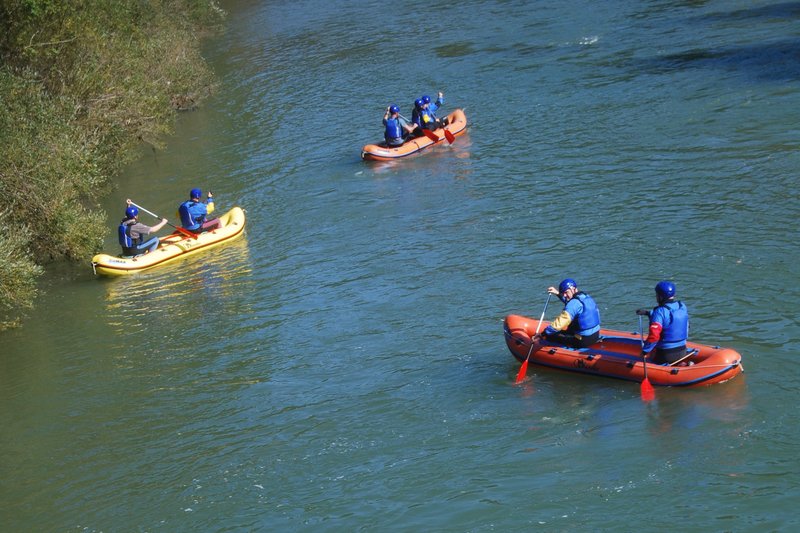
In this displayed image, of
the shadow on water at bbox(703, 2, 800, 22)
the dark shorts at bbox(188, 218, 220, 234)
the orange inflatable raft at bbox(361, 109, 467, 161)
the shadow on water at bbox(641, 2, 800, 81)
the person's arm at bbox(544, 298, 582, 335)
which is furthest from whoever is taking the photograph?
the shadow on water at bbox(703, 2, 800, 22)

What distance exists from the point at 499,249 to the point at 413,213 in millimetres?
3534

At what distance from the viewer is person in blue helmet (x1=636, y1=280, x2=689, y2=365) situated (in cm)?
1294

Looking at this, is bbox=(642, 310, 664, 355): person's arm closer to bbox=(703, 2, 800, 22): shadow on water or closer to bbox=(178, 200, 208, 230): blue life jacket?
bbox=(178, 200, 208, 230): blue life jacket

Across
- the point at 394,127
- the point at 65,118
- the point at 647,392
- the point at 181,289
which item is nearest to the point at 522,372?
the point at 647,392

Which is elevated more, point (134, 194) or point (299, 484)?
point (134, 194)

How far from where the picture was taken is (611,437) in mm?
12406

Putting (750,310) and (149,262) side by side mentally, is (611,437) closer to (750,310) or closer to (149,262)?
(750,310)

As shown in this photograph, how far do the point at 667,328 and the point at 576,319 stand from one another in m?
1.40

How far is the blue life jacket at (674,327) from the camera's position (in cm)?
1295

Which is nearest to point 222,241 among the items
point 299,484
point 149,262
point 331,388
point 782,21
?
point 149,262

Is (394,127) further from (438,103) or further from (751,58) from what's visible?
(751,58)

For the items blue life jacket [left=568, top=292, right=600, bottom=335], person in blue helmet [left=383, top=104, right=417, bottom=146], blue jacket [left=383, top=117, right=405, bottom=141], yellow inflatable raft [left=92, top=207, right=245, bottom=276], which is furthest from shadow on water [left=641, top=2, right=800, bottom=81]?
blue life jacket [left=568, top=292, right=600, bottom=335]

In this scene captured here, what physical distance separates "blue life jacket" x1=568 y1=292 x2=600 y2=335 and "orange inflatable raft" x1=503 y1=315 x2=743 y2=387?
0.77ft

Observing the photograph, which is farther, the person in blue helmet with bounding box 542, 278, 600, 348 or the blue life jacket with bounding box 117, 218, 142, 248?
the blue life jacket with bounding box 117, 218, 142, 248
